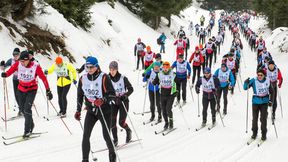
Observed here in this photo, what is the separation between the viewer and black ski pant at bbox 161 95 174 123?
11.5 metres

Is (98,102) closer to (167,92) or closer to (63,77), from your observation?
(167,92)

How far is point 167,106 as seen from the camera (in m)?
11.5

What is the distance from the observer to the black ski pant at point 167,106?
11494mm

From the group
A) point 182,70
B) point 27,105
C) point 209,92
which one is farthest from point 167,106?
point 27,105

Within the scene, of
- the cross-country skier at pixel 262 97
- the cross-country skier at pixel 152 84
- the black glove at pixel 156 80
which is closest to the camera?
the cross-country skier at pixel 262 97

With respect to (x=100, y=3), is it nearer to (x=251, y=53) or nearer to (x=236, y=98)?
(x=251, y=53)

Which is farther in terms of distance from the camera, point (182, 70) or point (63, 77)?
point (182, 70)

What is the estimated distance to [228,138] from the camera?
1110 cm

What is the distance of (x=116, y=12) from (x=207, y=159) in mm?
29026

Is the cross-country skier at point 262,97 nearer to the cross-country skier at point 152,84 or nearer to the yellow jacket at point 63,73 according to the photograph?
the cross-country skier at point 152,84

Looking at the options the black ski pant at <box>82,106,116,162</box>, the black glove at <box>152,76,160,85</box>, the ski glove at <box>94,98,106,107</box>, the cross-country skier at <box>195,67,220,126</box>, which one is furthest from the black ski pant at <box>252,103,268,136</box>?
the ski glove at <box>94,98,106,107</box>

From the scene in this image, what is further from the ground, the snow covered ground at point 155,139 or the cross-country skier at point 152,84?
the cross-country skier at point 152,84

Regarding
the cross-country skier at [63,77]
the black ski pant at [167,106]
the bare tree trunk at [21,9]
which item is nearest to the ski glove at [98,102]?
the black ski pant at [167,106]

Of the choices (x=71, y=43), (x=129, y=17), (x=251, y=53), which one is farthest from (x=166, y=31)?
(x=71, y=43)
